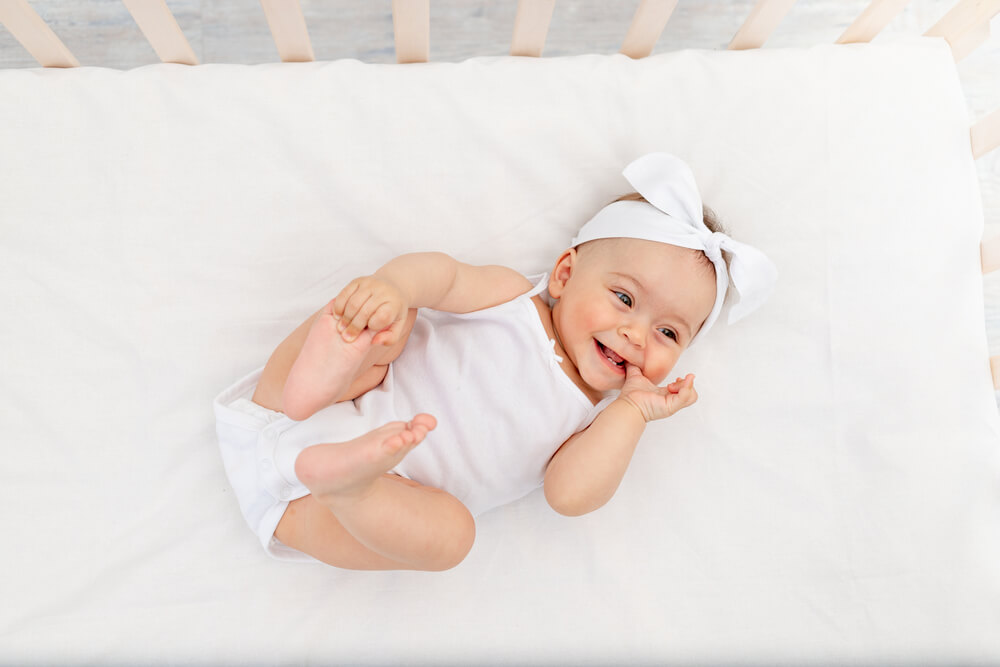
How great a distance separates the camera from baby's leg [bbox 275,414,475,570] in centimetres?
71

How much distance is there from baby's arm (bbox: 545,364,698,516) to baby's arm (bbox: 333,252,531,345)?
22 cm

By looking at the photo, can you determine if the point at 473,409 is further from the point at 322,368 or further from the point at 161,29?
the point at 161,29

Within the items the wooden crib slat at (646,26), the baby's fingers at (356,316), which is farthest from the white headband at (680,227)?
the baby's fingers at (356,316)

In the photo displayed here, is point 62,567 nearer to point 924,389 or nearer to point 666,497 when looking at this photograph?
point 666,497

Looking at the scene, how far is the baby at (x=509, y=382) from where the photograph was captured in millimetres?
896

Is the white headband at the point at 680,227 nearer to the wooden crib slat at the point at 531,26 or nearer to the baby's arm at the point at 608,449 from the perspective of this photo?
the baby's arm at the point at 608,449

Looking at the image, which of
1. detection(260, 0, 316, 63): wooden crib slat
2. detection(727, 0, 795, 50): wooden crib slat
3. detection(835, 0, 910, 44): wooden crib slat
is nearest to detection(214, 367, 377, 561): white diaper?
detection(260, 0, 316, 63): wooden crib slat

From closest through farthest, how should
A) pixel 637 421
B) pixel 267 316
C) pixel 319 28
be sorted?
pixel 637 421 < pixel 267 316 < pixel 319 28

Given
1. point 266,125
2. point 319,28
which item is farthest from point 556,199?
point 319,28

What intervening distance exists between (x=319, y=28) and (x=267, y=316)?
0.75m

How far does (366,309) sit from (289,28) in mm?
513

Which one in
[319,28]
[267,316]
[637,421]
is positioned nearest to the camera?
[637,421]

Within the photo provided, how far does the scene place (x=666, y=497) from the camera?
41.2 inches

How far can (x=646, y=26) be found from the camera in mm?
1108
